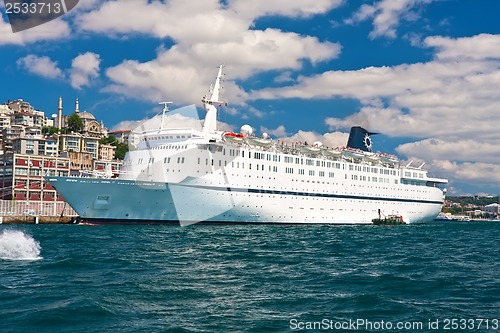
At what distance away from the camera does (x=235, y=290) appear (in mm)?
13992

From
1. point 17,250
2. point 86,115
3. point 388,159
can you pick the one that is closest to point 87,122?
point 86,115

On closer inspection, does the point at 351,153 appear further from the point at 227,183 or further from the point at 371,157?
the point at 227,183

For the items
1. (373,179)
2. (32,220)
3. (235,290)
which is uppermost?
(373,179)

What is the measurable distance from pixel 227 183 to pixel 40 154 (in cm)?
5863

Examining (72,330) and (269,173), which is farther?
(269,173)

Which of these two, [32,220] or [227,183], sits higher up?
[227,183]

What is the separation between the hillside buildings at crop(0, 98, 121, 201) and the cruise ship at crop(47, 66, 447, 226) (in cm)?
→ 342

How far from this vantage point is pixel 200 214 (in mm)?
43375

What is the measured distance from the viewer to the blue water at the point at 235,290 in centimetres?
1066

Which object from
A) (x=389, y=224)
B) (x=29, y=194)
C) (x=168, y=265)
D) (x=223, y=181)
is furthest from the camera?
(x=29, y=194)

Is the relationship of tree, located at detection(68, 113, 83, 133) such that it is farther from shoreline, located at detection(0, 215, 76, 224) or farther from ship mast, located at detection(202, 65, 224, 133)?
ship mast, located at detection(202, 65, 224, 133)

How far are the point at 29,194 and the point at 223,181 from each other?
44664mm

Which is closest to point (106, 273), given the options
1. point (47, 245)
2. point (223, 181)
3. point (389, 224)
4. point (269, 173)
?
point (47, 245)

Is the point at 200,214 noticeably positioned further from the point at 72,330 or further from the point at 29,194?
the point at 29,194
